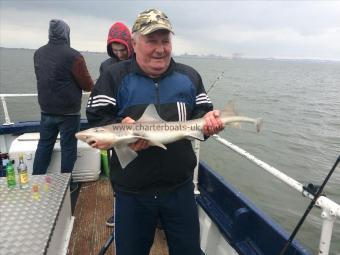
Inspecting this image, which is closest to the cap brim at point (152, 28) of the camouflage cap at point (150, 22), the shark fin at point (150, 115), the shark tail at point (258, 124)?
the camouflage cap at point (150, 22)

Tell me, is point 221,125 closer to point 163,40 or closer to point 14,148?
point 163,40

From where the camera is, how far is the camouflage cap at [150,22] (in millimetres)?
2660

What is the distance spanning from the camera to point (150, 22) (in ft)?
8.80

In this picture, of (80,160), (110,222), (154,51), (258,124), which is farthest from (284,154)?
(154,51)

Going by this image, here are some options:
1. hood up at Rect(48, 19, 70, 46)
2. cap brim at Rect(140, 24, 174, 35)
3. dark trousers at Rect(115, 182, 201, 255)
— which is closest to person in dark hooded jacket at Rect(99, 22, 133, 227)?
hood up at Rect(48, 19, 70, 46)

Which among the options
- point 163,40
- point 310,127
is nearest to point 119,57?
point 163,40

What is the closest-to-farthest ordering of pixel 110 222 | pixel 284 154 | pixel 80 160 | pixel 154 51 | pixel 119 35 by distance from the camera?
pixel 154 51 < pixel 110 222 < pixel 119 35 < pixel 80 160 < pixel 284 154

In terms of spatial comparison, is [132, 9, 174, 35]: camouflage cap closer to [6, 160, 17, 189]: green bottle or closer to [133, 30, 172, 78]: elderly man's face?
[133, 30, 172, 78]: elderly man's face

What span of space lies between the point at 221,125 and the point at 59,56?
11.3 feet

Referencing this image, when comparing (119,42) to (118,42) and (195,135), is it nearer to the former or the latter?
(118,42)

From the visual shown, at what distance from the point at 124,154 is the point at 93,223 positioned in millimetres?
2555

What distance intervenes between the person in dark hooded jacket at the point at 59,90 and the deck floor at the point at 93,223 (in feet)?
1.96

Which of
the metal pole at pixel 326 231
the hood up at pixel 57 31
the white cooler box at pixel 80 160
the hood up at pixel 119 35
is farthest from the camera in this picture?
the white cooler box at pixel 80 160

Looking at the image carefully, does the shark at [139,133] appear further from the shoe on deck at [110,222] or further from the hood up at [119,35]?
the hood up at [119,35]
